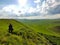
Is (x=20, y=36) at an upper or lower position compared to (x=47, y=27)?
lower

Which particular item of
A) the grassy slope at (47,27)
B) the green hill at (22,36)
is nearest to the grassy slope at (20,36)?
the green hill at (22,36)

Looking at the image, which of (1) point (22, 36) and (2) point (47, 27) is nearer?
(1) point (22, 36)

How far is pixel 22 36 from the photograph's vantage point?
554cm

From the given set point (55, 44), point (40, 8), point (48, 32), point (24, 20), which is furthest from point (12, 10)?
point (55, 44)

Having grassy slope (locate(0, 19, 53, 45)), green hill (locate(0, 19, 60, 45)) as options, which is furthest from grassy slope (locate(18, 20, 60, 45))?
grassy slope (locate(0, 19, 53, 45))

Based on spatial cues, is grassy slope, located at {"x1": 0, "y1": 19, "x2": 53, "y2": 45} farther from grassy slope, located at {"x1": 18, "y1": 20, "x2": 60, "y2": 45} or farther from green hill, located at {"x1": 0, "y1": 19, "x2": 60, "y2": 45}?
grassy slope, located at {"x1": 18, "y1": 20, "x2": 60, "y2": 45}

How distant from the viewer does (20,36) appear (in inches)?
218

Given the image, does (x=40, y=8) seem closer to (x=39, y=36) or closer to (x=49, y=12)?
(x=49, y=12)

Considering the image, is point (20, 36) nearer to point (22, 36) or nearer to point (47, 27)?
point (22, 36)

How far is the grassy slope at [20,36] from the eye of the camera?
17.7ft

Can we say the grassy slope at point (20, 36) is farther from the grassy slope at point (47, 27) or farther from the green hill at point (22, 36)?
the grassy slope at point (47, 27)

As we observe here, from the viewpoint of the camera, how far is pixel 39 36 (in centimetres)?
563

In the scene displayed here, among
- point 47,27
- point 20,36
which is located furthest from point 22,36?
point 47,27

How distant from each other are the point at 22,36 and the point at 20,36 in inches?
2.2
